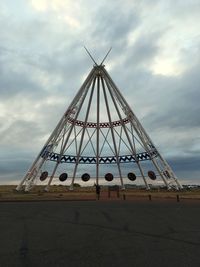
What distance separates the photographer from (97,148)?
206 ft

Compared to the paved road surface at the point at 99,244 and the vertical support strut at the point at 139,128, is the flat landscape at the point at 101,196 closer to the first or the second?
the vertical support strut at the point at 139,128

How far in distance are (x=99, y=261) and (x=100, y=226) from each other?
7.11m

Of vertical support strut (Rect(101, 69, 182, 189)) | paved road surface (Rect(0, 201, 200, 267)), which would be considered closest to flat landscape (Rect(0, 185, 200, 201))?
vertical support strut (Rect(101, 69, 182, 189))

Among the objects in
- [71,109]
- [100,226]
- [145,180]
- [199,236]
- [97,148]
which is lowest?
[199,236]

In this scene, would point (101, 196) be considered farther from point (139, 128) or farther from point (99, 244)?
point (99, 244)

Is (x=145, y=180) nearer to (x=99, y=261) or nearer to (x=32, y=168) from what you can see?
(x=32, y=168)

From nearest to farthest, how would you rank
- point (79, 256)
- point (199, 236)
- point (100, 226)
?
point (79, 256) → point (199, 236) → point (100, 226)

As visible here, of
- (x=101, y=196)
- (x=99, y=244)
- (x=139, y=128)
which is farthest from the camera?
(x=139, y=128)

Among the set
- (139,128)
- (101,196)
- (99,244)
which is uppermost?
(139,128)

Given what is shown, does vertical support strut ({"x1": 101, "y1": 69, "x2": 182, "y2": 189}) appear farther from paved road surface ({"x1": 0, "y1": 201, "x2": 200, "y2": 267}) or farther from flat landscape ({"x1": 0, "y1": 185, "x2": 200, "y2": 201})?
paved road surface ({"x1": 0, "y1": 201, "x2": 200, "y2": 267})

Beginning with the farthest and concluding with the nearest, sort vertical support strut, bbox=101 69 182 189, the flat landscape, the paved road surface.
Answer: vertical support strut, bbox=101 69 182 189 < the flat landscape < the paved road surface

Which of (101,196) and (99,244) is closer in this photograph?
(99,244)

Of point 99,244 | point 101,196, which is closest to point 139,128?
point 101,196

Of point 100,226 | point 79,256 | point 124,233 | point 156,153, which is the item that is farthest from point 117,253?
point 156,153
